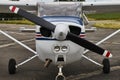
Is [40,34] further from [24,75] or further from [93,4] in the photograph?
[93,4]

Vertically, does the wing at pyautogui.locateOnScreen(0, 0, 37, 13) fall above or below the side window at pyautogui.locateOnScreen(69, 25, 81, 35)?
above

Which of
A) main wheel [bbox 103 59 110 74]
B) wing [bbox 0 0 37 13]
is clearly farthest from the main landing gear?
wing [bbox 0 0 37 13]

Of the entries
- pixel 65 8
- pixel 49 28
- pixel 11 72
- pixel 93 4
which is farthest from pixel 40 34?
pixel 93 4

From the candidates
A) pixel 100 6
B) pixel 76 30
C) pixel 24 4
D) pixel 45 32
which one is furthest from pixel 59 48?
pixel 100 6

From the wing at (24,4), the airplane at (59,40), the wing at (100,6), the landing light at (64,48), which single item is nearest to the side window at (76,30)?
the airplane at (59,40)

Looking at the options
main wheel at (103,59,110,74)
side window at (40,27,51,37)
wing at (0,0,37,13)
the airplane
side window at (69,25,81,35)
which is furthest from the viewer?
wing at (0,0,37,13)

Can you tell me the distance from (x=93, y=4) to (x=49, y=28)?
3119mm

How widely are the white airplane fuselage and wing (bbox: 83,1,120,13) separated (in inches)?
87.5

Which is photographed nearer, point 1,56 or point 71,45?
point 71,45

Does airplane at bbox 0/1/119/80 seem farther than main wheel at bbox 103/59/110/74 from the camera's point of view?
No

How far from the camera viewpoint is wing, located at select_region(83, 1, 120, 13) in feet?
30.3

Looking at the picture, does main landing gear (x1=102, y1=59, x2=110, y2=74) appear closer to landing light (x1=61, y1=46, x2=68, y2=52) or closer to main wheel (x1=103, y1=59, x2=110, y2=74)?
main wheel (x1=103, y1=59, x2=110, y2=74)

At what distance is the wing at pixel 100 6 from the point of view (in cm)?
923

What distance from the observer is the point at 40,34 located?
6.91 metres
